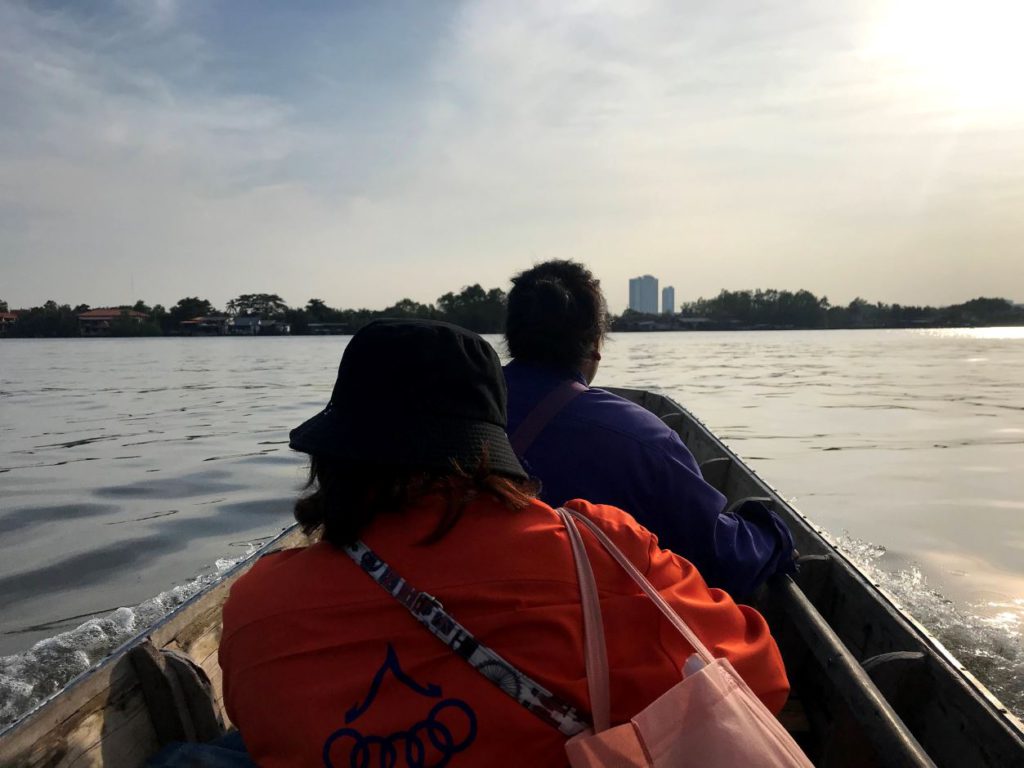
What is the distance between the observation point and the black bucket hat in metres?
1.37

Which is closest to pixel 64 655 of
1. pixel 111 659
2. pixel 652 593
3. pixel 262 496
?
pixel 111 659

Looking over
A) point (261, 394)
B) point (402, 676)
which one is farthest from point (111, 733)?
point (261, 394)

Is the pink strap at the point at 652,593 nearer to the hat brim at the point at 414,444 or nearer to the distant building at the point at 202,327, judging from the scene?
the hat brim at the point at 414,444

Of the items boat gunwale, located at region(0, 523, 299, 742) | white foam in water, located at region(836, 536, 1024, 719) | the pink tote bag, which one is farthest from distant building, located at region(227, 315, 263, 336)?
the pink tote bag

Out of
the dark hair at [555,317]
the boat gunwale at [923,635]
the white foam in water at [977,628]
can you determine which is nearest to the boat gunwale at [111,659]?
the dark hair at [555,317]

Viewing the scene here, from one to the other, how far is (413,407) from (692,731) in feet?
2.30

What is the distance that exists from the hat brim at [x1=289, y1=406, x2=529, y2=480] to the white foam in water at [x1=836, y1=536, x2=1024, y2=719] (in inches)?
117

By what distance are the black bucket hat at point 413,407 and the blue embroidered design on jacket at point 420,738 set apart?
34cm

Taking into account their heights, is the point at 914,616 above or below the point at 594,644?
below

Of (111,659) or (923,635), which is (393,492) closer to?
(111,659)

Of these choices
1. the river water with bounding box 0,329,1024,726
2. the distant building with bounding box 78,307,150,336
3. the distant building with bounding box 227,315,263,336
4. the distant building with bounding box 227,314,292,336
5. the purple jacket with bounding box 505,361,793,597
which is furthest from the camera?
the distant building with bounding box 227,315,263,336

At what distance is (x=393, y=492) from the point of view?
1347 mm

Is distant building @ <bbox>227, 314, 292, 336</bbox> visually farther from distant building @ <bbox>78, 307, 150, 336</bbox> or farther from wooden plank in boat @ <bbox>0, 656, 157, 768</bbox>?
wooden plank in boat @ <bbox>0, 656, 157, 768</bbox>

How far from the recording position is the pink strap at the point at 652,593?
4.33 feet
